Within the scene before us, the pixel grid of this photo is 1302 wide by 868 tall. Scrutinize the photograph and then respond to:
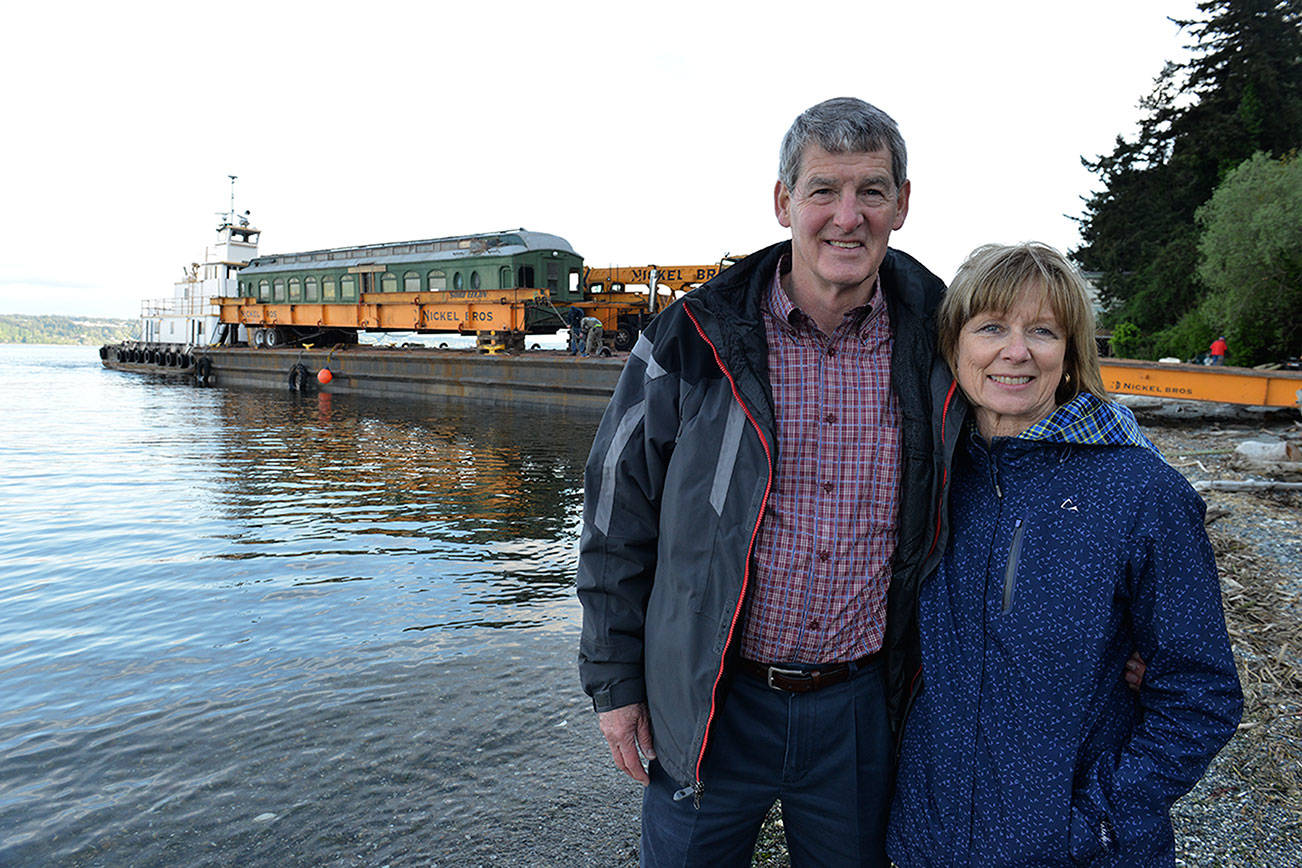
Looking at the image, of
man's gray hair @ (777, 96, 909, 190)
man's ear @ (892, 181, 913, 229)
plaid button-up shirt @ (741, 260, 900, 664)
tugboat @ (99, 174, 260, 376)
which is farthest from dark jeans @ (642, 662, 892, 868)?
tugboat @ (99, 174, 260, 376)

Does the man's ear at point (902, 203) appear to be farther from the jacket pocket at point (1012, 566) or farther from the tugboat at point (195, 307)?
the tugboat at point (195, 307)

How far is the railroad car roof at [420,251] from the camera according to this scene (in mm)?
26438

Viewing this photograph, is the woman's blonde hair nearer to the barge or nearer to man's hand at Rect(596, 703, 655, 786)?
man's hand at Rect(596, 703, 655, 786)

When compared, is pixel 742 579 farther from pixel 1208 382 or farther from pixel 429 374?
pixel 429 374

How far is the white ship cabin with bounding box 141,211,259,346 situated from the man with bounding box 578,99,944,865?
137 ft

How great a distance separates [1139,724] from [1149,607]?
27 centimetres

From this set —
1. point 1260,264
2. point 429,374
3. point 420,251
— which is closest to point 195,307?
point 420,251

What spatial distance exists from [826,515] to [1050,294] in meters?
0.73

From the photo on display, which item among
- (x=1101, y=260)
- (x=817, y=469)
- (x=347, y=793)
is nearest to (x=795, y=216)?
(x=817, y=469)

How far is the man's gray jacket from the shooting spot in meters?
1.84

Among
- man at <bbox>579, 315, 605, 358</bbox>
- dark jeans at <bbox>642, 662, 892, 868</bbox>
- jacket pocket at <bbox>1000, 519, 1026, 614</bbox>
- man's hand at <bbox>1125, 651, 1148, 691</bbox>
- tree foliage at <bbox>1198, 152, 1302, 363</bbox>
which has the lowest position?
dark jeans at <bbox>642, 662, 892, 868</bbox>

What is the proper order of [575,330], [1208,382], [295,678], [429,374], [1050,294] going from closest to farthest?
1. [1050,294]
2. [295,678]
3. [1208,382]
4. [575,330]
5. [429,374]

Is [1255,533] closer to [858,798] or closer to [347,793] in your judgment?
[858,798]

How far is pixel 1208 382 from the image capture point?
1144 cm
